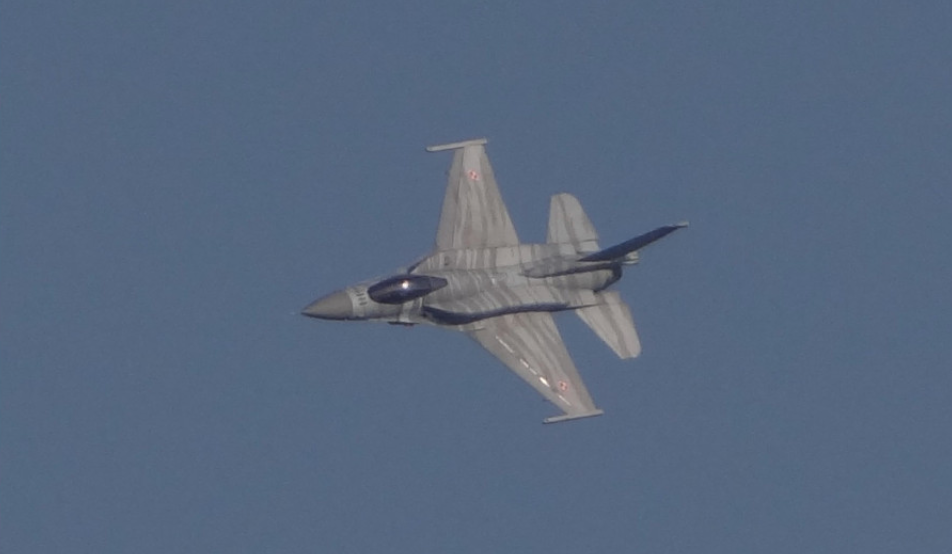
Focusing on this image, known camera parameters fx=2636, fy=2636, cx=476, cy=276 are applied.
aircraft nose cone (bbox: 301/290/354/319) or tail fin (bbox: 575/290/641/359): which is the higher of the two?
aircraft nose cone (bbox: 301/290/354/319)

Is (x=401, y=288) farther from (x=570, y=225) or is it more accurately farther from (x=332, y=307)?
(x=570, y=225)

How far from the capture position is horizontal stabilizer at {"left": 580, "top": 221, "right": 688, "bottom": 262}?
9981 centimetres

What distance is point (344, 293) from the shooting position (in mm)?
96312

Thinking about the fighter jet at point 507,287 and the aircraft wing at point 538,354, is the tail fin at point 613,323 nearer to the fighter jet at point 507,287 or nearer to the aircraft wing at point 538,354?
the fighter jet at point 507,287

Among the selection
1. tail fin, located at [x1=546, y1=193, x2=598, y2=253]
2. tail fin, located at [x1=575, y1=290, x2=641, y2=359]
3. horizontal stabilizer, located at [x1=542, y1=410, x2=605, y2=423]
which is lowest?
horizontal stabilizer, located at [x1=542, y1=410, x2=605, y2=423]

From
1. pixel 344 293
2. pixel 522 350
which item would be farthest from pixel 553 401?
pixel 344 293

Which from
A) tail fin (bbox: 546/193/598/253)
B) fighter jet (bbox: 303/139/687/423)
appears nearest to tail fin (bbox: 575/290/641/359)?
fighter jet (bbox: 303/139/687/423)

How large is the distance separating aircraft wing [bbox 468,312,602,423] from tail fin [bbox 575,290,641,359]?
1.91 metres

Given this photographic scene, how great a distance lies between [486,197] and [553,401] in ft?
30.2

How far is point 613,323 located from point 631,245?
11.1ft

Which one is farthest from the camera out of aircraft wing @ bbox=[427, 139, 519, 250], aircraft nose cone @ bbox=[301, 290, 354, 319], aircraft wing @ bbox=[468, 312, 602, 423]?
aircraft wing @ bbox=[427, 139, 519, 250]

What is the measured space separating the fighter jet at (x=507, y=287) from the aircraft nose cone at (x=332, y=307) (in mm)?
36

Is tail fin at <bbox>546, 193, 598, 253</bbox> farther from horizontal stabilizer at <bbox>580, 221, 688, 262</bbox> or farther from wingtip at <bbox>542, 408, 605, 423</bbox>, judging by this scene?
wingtip at <bbox>542, 408, 605, 423</bbox>

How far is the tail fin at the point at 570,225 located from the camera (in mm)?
103000
